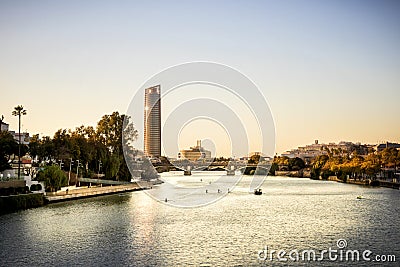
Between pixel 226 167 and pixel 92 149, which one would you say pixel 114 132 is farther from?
pixel 226 167

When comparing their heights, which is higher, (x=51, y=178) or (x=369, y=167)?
(x=369, y=167)

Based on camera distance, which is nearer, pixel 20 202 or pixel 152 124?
pixel 20 202

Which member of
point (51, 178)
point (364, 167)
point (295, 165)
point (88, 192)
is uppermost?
point (295, 165)

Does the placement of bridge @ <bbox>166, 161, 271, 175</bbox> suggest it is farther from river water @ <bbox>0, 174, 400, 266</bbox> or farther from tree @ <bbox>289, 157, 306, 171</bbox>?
river water @ <bbox>0, 174, 400, 266</bbox>

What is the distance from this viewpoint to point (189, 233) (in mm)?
23422

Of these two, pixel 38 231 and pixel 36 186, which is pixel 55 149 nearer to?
pixel 36 186

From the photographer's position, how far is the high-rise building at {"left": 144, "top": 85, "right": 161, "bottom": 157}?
81.3m

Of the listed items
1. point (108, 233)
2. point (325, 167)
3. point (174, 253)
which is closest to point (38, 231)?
point (108, 233)

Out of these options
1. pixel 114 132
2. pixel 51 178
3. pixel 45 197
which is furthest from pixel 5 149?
pixel 114 132

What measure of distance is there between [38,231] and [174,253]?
7.95 metres

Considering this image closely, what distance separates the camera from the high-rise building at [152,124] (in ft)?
267

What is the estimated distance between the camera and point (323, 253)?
18.7 meters

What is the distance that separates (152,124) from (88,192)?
42930mm

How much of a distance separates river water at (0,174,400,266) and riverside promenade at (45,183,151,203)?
1.12 meters
